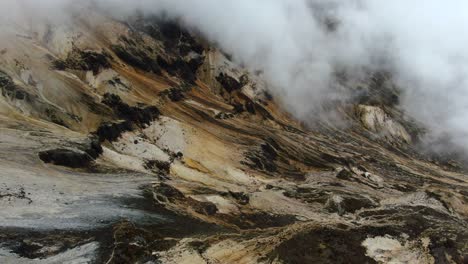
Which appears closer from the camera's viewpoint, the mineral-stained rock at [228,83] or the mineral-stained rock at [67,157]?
the mineral-stained rock at [67,157]

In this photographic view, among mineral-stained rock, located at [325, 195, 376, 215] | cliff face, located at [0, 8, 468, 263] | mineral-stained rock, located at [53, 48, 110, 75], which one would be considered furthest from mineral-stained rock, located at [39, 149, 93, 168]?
mineral-stained rock, located at [53, 48, 110, 75]

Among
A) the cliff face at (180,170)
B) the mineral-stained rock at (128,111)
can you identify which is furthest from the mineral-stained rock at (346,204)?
the mineral-stained rock at (128,111)

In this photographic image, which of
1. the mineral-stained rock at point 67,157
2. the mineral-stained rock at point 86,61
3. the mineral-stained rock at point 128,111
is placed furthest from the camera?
the mineral-stained rock at point 86,61

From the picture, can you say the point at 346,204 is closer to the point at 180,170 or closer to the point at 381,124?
the point at 180,170

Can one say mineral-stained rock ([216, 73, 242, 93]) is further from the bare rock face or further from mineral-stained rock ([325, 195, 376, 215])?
mineral-stained rock ([325, 195, 376, 215])

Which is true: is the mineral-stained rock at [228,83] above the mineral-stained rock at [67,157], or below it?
above

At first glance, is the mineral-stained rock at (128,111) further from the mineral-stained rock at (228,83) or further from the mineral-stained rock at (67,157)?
the mineral-stained rock at (228,83)

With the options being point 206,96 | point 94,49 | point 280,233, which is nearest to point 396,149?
point 206,96

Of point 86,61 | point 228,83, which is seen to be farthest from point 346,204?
point 228,83
